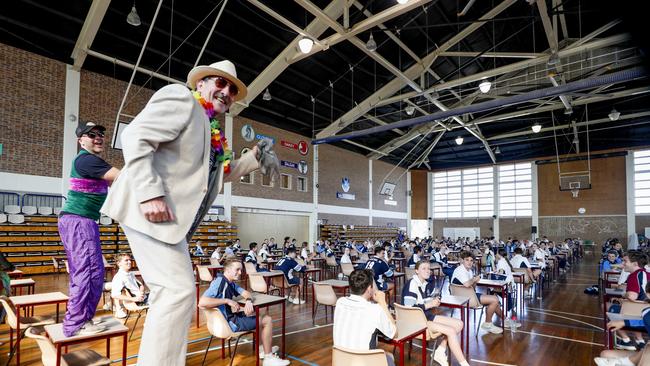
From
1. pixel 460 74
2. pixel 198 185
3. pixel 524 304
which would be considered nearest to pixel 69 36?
pixel 198 185

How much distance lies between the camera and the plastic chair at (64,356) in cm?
240

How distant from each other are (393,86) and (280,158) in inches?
257

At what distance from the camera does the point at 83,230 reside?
7.95 feet

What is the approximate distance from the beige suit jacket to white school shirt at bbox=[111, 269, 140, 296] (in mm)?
4658

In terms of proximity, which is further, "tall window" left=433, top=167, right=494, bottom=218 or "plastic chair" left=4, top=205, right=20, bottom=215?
"tall window" left=433, top=167, right=494, bottom=218

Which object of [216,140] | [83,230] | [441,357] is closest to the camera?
[216,140]

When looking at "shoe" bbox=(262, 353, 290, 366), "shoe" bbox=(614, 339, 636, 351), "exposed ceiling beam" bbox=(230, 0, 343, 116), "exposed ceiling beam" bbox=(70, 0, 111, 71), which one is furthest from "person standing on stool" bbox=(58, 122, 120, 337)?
"exposed ceiling beam" bbox=(230, 0, 343, 116)

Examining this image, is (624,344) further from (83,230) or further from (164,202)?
(83,230)

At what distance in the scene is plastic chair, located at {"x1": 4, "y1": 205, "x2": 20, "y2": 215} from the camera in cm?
1018

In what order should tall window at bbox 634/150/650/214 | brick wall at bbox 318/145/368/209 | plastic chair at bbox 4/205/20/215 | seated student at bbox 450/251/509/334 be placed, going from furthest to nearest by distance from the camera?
tall window at bbox 634/150/650/214 → brick wall at bbox 318/145/368/209 → plastic chair at bbox 4/205/20/215 → seated student at bbox 450/251/509/334

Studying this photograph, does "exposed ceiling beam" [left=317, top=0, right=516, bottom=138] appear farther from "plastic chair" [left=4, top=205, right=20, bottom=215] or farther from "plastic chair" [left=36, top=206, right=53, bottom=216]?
"plastic chair" [left=4, top=205, right=20, bottom=215]

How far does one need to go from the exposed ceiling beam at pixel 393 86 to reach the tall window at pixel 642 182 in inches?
635

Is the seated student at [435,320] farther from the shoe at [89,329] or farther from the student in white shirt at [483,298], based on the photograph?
the shoe at [89,329]

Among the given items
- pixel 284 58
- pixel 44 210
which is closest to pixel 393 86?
pixel 284 58
